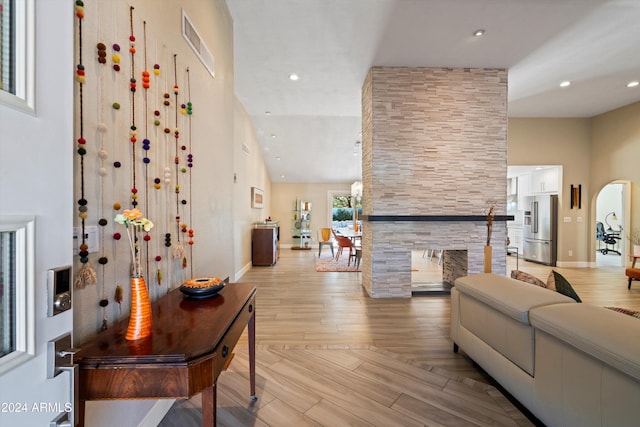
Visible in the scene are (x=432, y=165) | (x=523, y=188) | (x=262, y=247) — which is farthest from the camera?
(x=523, y=188)

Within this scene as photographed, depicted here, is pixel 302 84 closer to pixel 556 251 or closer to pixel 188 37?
pixel 188 37

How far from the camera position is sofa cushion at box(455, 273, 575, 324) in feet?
5.48

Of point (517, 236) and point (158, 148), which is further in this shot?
point (517, 236)

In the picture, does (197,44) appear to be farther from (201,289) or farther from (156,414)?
(156,414)

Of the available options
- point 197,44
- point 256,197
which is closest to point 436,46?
point 197,44

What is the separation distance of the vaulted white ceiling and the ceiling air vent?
0.96 metres

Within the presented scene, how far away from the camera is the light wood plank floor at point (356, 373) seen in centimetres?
175

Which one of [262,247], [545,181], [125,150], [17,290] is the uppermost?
[545,181]

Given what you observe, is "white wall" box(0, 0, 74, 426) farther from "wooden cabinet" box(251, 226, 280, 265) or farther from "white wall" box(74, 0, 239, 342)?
"wooden cabinet" box(251, 226, 280, 265)

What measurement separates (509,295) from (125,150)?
2392mm

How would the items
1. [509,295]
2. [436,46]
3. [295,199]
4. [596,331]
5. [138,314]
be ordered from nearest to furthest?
[138,314] < [596,331] < [509,295] < [436,46] < [295,199]

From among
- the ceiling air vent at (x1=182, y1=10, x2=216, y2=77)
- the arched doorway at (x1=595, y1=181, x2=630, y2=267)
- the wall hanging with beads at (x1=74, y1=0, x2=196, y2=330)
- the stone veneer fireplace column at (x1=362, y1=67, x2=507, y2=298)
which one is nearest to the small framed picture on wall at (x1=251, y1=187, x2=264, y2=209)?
the stone veneer fireplace column at (x1=362, y1=67, x2=507, y2=298)

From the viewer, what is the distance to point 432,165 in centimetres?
413

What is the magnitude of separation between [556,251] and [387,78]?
18.7ft
